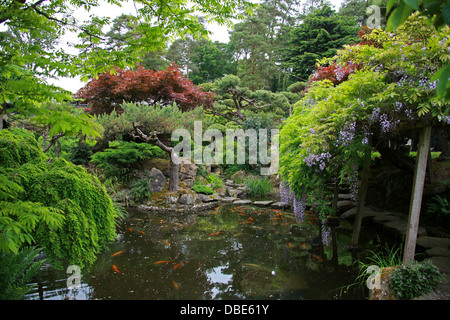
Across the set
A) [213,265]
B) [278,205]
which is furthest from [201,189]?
[213,265]

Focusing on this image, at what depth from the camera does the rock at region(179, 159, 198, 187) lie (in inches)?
358

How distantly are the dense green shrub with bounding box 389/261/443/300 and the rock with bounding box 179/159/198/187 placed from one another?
6835 millimetres

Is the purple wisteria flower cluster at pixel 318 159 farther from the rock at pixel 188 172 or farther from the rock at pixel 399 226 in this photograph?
the rock at pixel 188 172

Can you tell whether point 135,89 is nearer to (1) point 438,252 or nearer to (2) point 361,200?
(2) point 361,200

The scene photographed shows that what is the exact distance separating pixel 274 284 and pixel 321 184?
6.00ft

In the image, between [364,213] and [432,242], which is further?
[364,213]

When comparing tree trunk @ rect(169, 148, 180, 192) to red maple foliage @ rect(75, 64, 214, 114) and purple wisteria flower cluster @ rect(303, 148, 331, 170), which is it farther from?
purple wisteria flower cluster @ rect(303, 148, 331, 170)

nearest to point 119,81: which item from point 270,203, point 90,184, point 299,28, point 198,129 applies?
point 198,129

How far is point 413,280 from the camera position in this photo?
2812 millimetres

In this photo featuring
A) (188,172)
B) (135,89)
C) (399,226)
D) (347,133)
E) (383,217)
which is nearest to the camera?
(347,133)

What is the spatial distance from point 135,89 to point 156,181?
422 centimetres

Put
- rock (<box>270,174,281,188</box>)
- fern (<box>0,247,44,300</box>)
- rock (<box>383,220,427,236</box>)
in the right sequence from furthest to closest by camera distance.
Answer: rock (<box>270,174,281,188</box>), rock (<box>383,220,427,236</box>), fern (<box>0,247,44,300</box>)

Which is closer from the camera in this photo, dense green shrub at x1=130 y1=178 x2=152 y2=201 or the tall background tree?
dense green shrub at x1=130 y1=178 x2=152 y2=201

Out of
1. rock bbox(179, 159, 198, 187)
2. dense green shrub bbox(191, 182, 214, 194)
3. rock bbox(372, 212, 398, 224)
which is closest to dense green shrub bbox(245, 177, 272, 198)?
dense green shrub bbox(191, 182, 214, 194)
